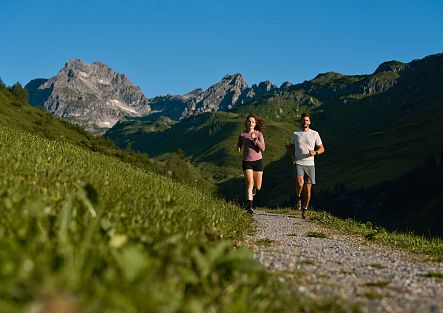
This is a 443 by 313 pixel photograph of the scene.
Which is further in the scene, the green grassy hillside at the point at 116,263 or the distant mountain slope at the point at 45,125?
the distant mountain slope at the point at 45,125

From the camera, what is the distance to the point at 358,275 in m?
7.25

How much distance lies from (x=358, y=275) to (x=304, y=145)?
1350cm

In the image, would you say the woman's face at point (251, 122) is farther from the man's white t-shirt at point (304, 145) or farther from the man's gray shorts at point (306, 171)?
Answer: the man's gray shorts at point (306, 171)

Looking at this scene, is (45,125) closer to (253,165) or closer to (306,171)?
(306,171)

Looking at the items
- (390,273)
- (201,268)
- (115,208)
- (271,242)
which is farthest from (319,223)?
(201,268)

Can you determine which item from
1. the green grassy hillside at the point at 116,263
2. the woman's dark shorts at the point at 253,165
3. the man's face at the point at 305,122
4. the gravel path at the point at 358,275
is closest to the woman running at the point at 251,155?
the woman's dark shorts at the point at 253,165

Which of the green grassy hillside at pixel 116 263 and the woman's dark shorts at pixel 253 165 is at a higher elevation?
the woman's dark shorts at pixel 253 165

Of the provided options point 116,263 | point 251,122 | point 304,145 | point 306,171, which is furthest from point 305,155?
point 116,263

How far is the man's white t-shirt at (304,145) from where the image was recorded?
2045 cm

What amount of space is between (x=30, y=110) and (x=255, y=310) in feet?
633

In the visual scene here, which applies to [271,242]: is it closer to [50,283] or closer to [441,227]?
[50,283]

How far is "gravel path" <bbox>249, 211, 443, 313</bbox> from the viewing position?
5469 mm

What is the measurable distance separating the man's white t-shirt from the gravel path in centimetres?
918

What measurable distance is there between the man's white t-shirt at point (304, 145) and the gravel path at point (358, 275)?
30.1ft
